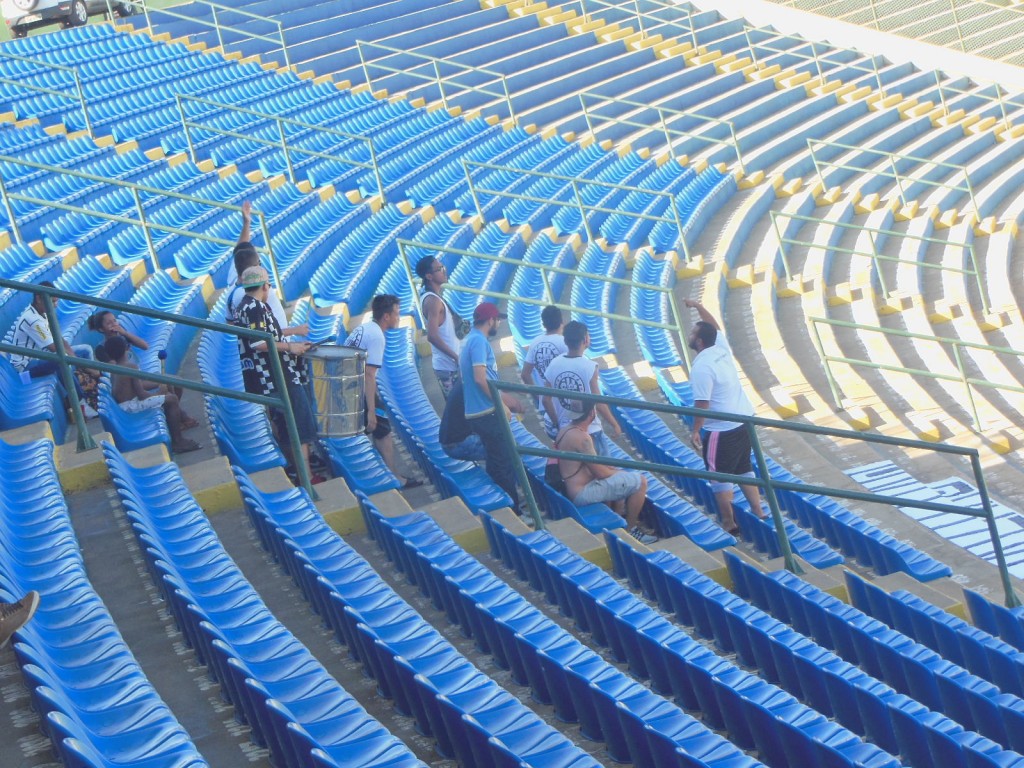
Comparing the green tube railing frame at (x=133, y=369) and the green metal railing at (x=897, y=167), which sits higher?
the green metal railing at (x=897, y=167)

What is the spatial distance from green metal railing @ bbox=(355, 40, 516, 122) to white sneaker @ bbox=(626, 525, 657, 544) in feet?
31.8

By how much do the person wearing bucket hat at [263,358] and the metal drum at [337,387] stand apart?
0.06 metres

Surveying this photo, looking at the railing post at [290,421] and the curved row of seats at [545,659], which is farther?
the railing post at [290,421]

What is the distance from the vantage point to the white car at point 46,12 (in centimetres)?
1958

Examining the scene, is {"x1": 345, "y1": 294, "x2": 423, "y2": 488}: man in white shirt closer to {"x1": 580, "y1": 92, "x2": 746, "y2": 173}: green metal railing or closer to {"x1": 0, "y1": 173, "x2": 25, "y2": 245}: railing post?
{"x1": 0, "y1": 173, "x2": 25, "y2": 245}: railing post

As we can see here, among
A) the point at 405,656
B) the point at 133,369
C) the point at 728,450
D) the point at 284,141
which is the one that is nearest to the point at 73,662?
the point at 405,656

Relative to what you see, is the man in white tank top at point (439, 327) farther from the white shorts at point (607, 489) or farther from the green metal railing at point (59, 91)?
the green metal railing at point (59, 91)

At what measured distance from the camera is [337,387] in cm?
599

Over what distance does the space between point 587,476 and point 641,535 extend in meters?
0.42

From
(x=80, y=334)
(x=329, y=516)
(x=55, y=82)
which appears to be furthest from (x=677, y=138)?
(x=329, y=516)

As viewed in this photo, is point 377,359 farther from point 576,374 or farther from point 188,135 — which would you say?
point 188,135

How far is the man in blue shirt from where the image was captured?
6.19 m

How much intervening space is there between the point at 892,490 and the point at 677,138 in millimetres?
8970

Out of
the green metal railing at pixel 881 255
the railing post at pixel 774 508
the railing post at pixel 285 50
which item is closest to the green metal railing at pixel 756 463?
the railing post at pixel 774 508
